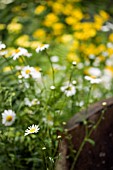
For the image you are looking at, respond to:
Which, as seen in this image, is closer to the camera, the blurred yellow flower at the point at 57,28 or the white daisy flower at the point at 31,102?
the white daisy flower at the point at 31,102

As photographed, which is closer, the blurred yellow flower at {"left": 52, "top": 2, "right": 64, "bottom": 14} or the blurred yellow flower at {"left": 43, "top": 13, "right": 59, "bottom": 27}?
the blurred yellow flower at {"left": 43, "top": 13, "right": 59, "bottom": 27}

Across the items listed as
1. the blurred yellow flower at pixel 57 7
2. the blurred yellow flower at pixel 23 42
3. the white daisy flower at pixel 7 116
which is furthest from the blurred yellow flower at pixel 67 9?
the white daisy flower at pixel 7 116

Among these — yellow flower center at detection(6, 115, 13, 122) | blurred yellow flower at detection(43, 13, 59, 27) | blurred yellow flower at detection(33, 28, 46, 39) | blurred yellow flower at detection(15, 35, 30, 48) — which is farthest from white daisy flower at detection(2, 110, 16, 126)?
blurred yellow flower at detection(43, 13, 59, 27)

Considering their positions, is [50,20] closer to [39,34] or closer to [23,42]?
[39,34]

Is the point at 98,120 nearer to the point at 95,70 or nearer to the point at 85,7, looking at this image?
the point at 95,70

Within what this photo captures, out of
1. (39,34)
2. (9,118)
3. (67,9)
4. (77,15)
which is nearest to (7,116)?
(9,118)

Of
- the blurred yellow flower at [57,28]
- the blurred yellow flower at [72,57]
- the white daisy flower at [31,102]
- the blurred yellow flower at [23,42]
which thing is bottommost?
the blurred yellow flower at [57,28]

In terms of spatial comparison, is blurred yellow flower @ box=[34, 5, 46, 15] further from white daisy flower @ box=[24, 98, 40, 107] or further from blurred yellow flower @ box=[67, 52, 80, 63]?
white daisy flower @ box=[24, 98, 40, 107]

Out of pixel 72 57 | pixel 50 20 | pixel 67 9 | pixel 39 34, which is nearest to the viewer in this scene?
pixel 72 57

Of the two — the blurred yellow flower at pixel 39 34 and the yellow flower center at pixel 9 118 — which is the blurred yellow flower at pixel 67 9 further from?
the yellow flower center at pixel 9 118

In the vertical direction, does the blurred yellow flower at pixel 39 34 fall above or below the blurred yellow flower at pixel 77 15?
below

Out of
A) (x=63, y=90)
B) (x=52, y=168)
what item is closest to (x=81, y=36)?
(x=63, y=90)
